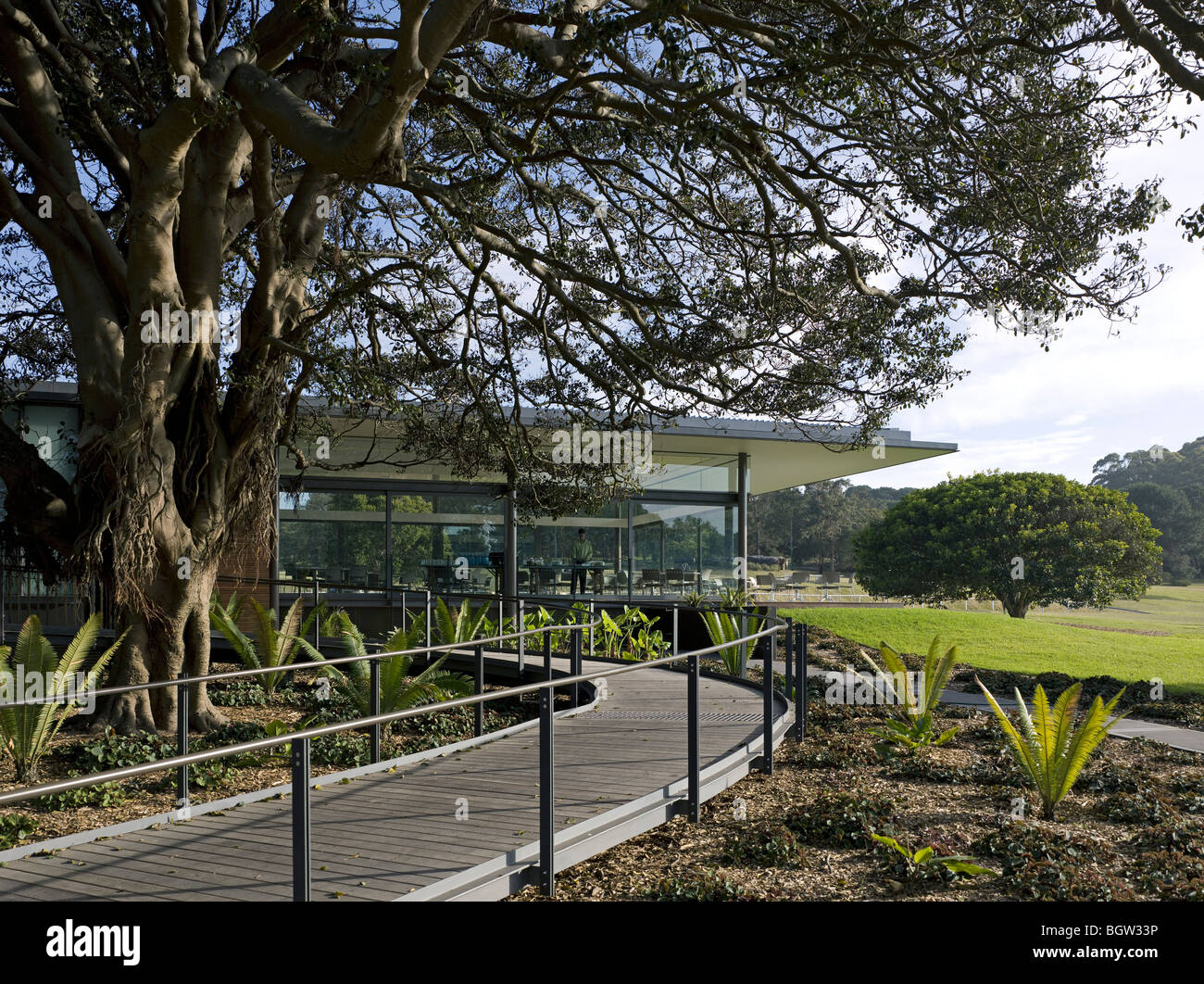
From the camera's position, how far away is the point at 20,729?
25.3 ft

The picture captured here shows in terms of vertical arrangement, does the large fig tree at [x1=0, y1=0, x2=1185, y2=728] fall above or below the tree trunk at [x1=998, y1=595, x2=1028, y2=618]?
above

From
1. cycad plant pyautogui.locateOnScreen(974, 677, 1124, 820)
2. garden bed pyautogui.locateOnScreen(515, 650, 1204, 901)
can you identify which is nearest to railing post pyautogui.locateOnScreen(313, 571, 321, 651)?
garden bed pyautogui.locateOnScreen(515, 650, 1204, 901)

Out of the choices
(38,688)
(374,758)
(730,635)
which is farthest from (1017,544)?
(38,688)

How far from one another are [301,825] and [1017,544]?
29.7m

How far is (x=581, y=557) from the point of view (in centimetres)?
2109

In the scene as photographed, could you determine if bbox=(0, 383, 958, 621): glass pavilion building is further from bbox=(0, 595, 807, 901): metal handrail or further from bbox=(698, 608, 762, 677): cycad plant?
bbox=(0, 595, 807, 901): metal handrail

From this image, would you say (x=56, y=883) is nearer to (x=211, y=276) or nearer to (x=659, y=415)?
(x=211, y=276)

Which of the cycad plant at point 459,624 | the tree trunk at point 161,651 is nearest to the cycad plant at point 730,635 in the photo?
the cycad plant at point 459,624

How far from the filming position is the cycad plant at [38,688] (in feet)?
25.3

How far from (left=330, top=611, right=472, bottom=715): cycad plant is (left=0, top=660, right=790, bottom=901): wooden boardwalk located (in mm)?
2012

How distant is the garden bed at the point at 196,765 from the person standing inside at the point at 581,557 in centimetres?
945

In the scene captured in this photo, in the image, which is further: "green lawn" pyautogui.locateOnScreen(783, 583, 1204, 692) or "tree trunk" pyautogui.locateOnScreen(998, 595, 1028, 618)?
"tree trunk" pyautogui.locateOnScreen(998, 595, 1028, 618)

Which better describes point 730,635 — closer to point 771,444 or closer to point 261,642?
point 261,642

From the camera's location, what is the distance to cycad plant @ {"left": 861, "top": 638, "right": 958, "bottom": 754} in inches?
327
